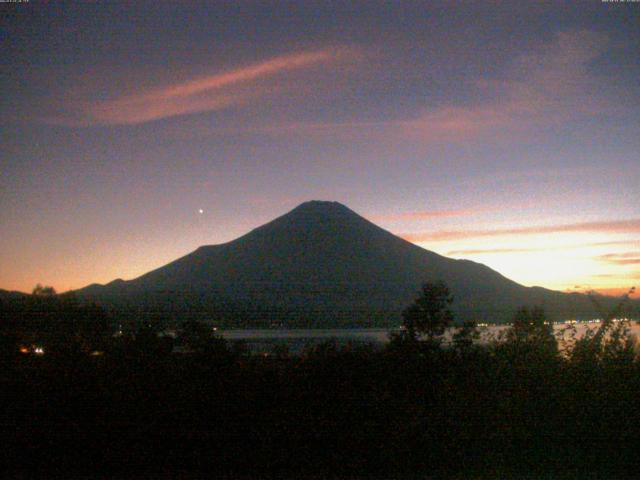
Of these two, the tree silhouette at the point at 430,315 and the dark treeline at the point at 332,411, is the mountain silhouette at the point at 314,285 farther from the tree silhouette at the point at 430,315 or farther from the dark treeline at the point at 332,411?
the dark treeline at the point at 332,411

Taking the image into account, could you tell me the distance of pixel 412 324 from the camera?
11.3 m

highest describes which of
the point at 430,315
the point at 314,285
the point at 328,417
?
the point at 314,285

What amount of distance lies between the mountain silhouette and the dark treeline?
66.3 inches

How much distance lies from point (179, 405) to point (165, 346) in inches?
71.3

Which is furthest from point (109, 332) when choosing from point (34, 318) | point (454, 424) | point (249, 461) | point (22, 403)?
point (454, 424)

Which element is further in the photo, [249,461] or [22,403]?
[22,403]

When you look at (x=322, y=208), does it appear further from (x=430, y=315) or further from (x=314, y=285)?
(x=430, y=315)

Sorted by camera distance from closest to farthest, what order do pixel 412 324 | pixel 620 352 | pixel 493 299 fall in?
pixel 620 352, pixel 412 324, pixel 493 299

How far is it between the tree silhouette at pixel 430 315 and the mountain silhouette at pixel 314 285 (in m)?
0.94

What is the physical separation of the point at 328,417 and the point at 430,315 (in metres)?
5.82

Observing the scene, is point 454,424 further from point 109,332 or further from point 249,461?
point 109,332

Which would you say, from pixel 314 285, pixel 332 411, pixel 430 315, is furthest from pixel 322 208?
pixel 332 411

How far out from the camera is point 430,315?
11.6 meters

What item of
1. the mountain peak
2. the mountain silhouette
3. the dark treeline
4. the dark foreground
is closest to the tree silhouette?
the mountain silhouette
